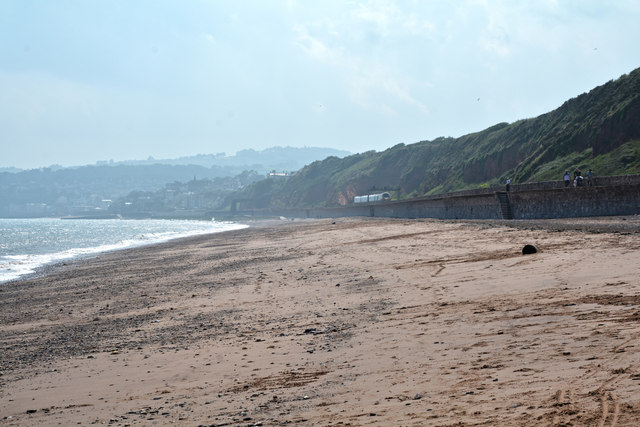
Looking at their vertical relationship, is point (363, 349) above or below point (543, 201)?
below

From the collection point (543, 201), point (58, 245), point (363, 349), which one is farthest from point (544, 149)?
point (363, 349)

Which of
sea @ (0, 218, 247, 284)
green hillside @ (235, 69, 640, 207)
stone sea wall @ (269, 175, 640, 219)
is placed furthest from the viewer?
green hillside @ (235, 69, 640, 207)

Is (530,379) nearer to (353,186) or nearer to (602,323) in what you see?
(602,323)

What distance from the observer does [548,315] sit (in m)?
8.01

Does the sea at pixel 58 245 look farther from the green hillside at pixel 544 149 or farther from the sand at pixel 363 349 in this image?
the green hillside at pixel 544 149

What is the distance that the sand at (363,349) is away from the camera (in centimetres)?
552

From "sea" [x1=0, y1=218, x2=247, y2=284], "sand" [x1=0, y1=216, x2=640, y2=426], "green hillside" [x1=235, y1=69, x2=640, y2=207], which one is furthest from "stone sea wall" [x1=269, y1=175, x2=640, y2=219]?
"sea" [x1=0, y1=218, x2=247, y2=284]

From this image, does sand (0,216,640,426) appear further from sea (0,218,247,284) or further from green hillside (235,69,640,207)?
green hillside (235,69,640,207)

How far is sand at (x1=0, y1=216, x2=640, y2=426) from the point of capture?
5.52 m

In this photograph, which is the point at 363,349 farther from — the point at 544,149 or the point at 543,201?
the point at 544,149

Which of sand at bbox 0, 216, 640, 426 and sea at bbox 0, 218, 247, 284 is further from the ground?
sand at bbox 0, 216, 640, 426

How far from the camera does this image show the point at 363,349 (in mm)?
7812

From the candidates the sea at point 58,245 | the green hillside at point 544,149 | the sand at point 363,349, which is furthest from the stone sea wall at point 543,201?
the sea at point 58,245

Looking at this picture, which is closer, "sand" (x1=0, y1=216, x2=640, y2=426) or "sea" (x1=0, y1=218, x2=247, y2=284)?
"sand" (x1=0, y1=216, x2=640, y2=426)
